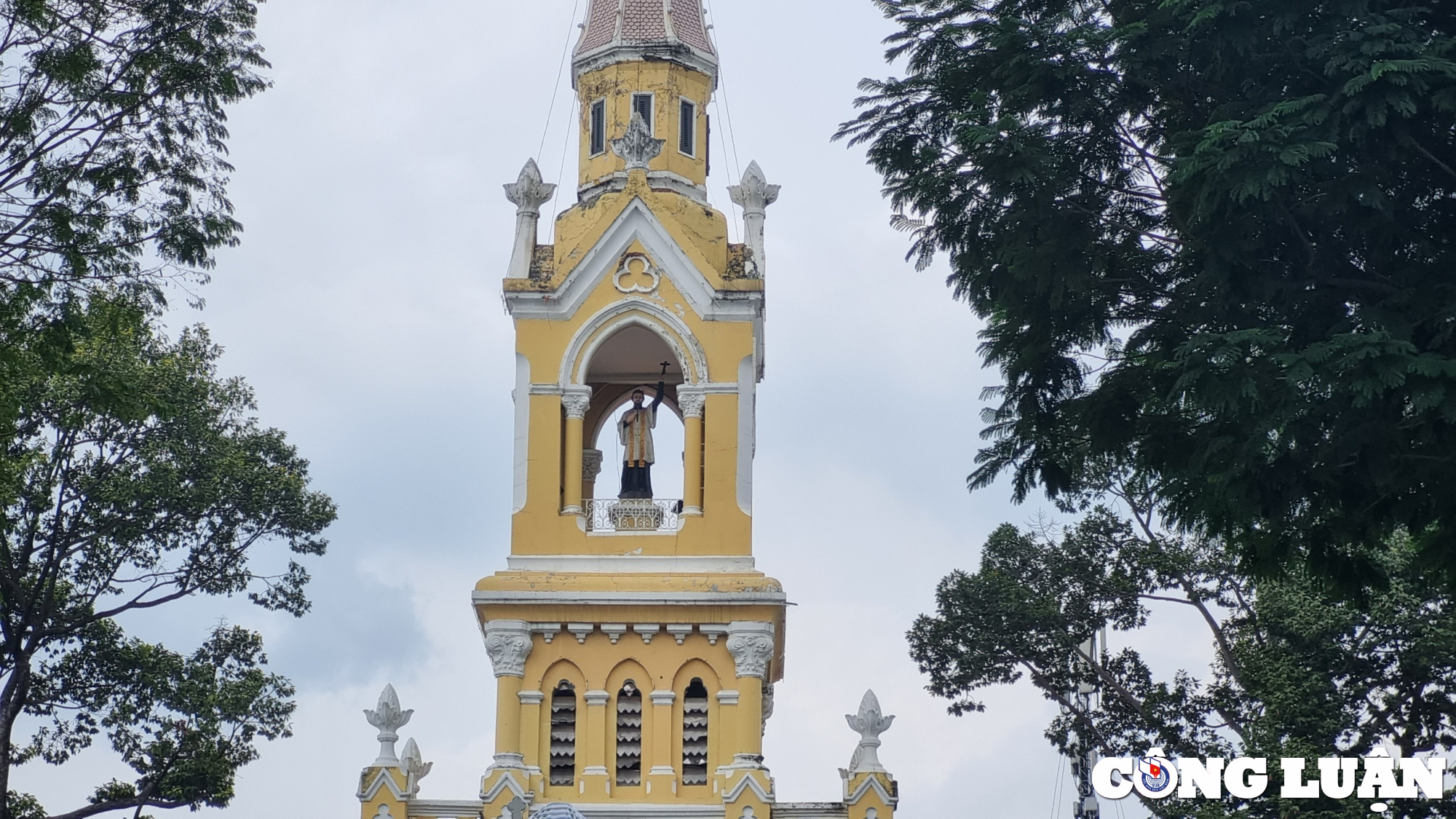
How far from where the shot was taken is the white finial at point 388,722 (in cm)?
2422

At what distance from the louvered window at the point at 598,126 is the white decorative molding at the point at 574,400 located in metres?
3.24

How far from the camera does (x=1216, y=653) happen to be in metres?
30.0

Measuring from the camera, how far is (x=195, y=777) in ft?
86.9

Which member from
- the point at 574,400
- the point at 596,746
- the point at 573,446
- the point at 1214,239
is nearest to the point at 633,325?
the point at 574,400

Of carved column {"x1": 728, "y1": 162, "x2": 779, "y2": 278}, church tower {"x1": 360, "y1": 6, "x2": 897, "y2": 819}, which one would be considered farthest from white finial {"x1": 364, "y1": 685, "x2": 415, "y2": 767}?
carved column {"x1": 728, "y1": 162, "x2": 779, "y2": 278}

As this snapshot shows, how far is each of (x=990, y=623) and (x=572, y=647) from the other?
803cm

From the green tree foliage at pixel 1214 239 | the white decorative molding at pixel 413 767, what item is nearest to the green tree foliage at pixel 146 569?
the white decorative molding at pixel 413 767

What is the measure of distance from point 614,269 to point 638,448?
6.87ft

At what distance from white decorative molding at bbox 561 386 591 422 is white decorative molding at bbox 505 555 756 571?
1.74 meters

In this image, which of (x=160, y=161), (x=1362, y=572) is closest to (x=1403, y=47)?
(x=1362, y=572)

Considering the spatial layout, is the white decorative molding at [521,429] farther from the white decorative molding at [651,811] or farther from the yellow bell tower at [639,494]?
the white decorative molding at [651,811]

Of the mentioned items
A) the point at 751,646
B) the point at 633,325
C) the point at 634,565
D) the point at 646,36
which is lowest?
the point at 751,646

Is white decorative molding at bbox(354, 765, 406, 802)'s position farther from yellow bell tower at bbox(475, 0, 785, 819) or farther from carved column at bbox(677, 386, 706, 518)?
carved column at bbox(677, 386, 706, 518)

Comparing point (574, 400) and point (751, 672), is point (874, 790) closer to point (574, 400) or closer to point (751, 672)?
point (751, 672)
